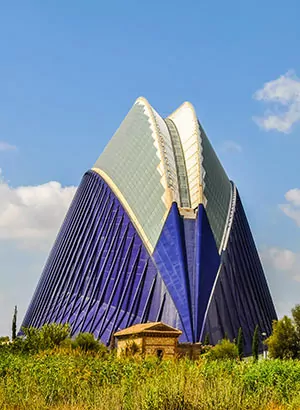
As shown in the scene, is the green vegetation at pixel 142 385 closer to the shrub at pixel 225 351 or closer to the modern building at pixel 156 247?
the shrub at pixel 225 351

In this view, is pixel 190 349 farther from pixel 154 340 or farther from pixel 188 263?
pixel 188 263

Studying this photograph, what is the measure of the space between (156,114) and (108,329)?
1118 inches

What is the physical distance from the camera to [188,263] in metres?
57.6

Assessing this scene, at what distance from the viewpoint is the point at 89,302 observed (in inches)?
2384

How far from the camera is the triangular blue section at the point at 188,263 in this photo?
5384 centimetres

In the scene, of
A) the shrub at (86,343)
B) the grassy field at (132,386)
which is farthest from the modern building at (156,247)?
the grassy field at (132,386)

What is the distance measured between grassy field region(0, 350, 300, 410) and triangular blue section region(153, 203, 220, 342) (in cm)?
2771

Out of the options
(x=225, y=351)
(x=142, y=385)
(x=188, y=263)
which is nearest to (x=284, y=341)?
(x=225, y=351)

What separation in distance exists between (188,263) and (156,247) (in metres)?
3.18

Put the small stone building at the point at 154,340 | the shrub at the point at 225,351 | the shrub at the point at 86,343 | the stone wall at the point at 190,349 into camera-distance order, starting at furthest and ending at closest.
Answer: the stone wall at the point at 190,349, the shrub at the point at 225,351, the shrub at the point at 86,343, the small stone building at the point at 154,340

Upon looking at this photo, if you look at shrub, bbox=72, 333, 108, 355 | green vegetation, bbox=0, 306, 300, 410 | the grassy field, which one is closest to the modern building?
shrub, bbox=72, 333, 108, 355

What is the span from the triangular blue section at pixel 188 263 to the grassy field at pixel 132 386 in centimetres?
2771

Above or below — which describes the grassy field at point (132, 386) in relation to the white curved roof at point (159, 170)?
below

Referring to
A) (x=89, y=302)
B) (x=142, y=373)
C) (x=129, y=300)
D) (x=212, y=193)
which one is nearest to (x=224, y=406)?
(x=142, y=373)
